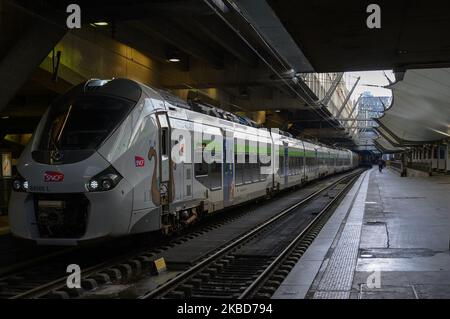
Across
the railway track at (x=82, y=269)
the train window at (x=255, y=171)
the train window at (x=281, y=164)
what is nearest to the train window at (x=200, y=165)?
the railway track at (x=82, y=269)

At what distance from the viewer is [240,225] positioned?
1567 cm

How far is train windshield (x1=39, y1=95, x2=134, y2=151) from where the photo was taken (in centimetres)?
953

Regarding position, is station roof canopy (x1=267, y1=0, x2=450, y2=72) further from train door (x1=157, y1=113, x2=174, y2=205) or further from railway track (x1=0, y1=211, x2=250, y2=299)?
railway track (x1=0, y1=211, x2=250, y2=299)

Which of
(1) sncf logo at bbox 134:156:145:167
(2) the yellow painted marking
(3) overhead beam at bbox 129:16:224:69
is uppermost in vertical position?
(3) overhead beam at bbox 129:16:224:69

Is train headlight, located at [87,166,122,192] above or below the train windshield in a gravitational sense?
below

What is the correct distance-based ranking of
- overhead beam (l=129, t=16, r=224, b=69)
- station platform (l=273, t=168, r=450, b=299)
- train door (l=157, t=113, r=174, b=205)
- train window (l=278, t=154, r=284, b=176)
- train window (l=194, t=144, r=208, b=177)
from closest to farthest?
1. station platform (l=273, t=168, r=450, b=299)
2. train door (l=157, t=113, r=174, b=205)
3. train window (l=194, t=144, r=208, b=177)
4. overhead beam (l=129, t=16, r=224, b=69)
5. train window (l=278, t=154, r=284, b=176)

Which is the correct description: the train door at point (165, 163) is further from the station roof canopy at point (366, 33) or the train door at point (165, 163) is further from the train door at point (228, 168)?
the train door at point (228, 168)

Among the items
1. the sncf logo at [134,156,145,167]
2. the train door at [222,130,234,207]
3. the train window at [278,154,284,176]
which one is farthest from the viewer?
the train window at [278,154,284,176]

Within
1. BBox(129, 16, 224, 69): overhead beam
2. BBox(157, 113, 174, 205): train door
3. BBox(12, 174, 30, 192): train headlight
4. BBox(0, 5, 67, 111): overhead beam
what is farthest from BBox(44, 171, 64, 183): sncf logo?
BBox(129, 16, 224, 69): overhead beam

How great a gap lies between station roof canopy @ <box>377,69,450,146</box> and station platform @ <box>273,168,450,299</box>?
10597 mm

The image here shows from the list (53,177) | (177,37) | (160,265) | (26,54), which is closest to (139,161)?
(53,177)

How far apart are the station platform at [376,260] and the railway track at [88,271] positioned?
1.34m

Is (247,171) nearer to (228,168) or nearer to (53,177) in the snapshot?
(228,168)

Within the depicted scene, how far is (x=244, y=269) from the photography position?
32.3ft
